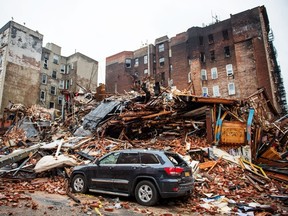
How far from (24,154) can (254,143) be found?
511 inches

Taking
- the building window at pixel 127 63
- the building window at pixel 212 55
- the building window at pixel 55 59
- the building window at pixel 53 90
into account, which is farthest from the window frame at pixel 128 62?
the building window at pixel 212 55

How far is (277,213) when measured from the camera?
21.4 feet

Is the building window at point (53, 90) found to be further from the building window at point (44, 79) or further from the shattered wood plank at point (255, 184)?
the shattered wood plank at point (255, 184)

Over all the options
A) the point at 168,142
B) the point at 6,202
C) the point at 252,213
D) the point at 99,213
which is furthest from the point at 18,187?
the point at 252,213

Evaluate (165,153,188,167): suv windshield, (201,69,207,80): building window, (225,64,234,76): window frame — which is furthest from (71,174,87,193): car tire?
(201,69,207,80): building window

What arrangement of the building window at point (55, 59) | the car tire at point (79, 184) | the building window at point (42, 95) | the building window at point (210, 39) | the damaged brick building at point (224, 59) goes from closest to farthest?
1. the car tire at point (79, 184)
2. the damaged brick building at point (224, 59)
3. the building window at point (42, 95)
4. the building window at point (210, 39)
5. the building window at point (55, 59)

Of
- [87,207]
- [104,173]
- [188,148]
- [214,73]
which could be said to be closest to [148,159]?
[104,173]

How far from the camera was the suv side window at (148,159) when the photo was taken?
23.7 ft

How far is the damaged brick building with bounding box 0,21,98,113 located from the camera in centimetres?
3531

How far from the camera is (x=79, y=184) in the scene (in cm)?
857

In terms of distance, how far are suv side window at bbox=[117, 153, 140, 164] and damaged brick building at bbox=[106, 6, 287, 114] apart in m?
23.9

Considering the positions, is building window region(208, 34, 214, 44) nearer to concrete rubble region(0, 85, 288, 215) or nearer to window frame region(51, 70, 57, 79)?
concrete rubble region(0, 85, 288, 215)

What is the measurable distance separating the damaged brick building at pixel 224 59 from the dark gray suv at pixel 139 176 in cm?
2403

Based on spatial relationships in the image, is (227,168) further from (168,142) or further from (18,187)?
(18,187)
